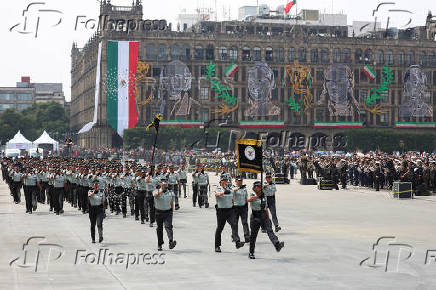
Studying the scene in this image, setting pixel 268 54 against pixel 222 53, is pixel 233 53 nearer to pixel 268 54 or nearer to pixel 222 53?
pixel 222 53

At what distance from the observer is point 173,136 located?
108m

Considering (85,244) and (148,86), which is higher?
(148,86)

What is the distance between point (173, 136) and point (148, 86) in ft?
30.6

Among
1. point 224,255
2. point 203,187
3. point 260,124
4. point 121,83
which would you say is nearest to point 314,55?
point 260,124

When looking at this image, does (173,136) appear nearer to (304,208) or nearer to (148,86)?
(148,86)

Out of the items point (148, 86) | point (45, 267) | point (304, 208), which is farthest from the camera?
point (148, 86)

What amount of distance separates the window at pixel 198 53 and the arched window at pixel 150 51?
6.03 meters

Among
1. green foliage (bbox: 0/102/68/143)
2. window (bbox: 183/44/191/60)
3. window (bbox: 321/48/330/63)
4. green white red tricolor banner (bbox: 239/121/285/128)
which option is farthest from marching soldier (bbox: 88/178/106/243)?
green foliage (bbox: 0/102/68/143)

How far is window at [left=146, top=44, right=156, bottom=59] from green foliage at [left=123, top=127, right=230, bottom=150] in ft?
40.5

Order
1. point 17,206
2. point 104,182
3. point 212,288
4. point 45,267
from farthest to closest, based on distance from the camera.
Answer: point 17,206
point 104,182
point 45,267
point 212,288

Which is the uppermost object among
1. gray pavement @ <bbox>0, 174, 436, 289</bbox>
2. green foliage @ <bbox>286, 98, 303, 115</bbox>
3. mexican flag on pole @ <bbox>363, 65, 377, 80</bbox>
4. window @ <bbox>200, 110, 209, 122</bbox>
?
mexican flag on pole @ <bbox>363, 65, 377, 80</bbox>

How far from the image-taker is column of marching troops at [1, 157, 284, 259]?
63.6 feet

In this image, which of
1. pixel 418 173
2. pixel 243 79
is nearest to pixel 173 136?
pixel 243 79

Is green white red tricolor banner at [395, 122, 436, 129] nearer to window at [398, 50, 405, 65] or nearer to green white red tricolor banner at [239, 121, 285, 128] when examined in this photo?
window at [398, 50, 405, 65]
